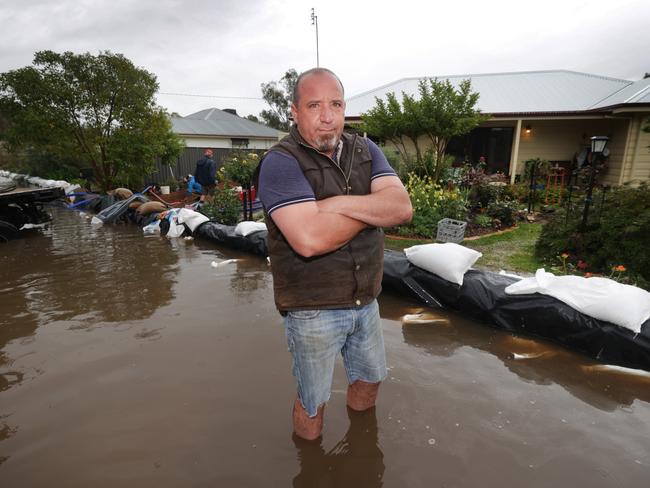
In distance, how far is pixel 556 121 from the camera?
11773mm

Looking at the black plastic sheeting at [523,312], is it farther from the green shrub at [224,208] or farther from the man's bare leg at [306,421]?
the green shrub at [224,208]

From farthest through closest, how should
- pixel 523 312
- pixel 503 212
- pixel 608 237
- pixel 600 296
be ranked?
1. pixel 503 212
2. pixel 608 237
3. pixel 523 312
4. pixel 600 296

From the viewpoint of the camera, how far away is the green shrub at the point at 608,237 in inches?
167

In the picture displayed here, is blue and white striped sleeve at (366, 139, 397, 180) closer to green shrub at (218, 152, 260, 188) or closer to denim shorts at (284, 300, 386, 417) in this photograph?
denim shorts at (284, 300, 386, 417)

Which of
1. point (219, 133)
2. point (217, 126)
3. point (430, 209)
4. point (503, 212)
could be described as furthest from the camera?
point (217, 126)

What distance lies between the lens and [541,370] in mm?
2928

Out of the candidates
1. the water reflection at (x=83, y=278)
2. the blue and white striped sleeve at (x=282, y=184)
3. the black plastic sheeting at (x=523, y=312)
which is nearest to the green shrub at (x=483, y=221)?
the black plastic sheeting at (x=523, y=312)

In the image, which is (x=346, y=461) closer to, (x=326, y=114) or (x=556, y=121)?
(x=326, y=114)

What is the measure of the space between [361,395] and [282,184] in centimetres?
137

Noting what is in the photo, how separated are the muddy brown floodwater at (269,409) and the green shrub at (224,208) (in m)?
4.13

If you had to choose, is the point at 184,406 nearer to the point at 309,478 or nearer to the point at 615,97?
the point at 309,478

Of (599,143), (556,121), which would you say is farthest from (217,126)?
(599,143)

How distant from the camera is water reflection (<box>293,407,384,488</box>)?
6.55 feet

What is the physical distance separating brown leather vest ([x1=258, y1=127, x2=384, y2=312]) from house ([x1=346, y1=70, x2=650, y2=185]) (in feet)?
34.9
